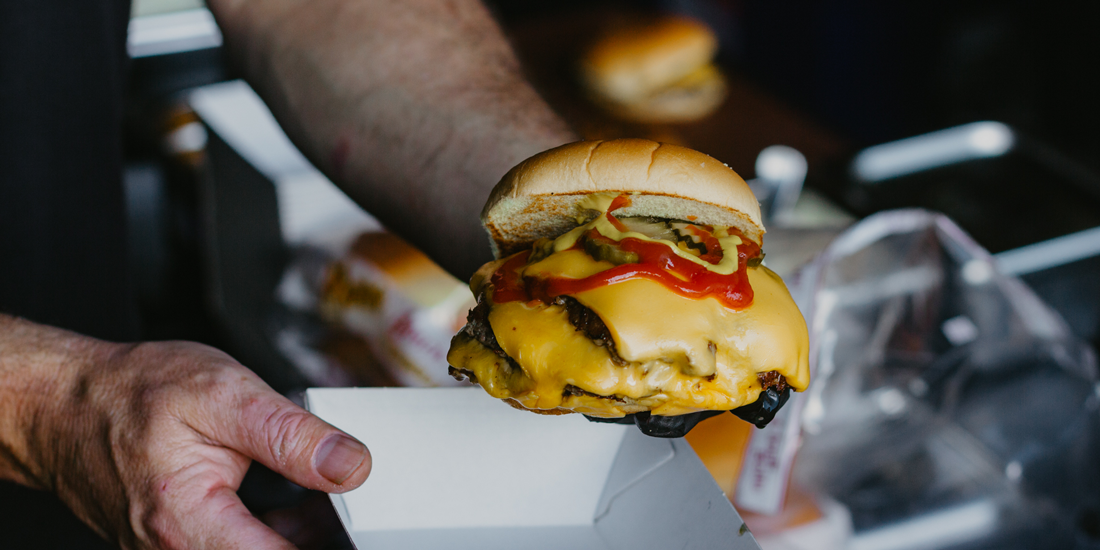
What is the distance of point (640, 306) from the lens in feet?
3.32

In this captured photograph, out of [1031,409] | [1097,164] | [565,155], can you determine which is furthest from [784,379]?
[1097,164]

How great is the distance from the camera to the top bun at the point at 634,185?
1058 mm

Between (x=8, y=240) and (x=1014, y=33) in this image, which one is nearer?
(x=8, y=240)

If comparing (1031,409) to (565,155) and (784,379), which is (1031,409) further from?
(565,155)

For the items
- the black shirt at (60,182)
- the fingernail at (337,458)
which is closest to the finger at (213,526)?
the fingernail at (337,458)

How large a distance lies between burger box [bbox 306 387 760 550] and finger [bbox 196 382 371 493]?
0.14 meters

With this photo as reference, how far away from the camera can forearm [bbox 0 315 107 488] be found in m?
1.30

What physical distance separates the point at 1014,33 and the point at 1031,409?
10.4ft

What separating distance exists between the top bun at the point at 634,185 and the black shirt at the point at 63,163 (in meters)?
1.24

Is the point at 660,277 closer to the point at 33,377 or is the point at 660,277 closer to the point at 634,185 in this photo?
the point at 634,185

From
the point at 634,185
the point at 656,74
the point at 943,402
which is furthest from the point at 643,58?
the point at 634,185

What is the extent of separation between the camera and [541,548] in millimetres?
1341

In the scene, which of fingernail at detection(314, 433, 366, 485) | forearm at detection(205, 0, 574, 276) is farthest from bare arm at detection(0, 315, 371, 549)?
forearm at detection(205, 0, 574, 276)

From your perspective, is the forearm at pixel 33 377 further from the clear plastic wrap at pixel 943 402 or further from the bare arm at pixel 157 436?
the clear plastic wrap at pixel 943 402
